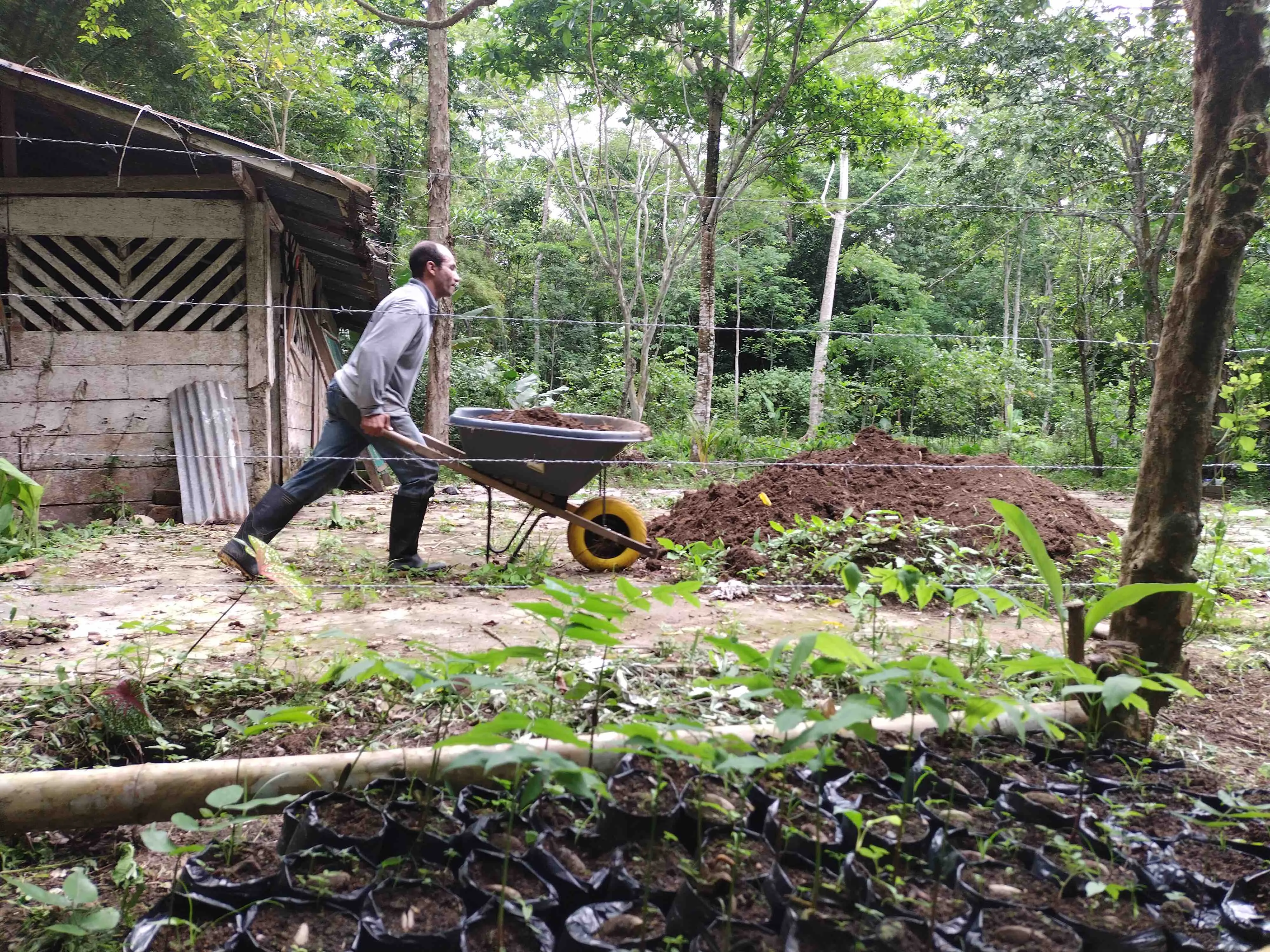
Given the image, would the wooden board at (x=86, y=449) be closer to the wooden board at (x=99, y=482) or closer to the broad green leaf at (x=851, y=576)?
the wooden board at (x=99, y=482)

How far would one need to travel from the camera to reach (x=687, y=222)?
52.7ft

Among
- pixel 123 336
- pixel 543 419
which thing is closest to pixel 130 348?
pixel 123 336

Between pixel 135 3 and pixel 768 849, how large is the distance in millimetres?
13311

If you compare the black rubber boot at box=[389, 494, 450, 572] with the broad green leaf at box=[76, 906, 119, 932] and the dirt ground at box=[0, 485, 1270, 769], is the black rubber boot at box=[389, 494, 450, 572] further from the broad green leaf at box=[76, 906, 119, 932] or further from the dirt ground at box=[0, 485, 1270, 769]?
the broad green leaf at box=[76, 906, 119, 932]

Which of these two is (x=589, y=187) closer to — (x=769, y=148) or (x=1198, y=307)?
(x=769, y=148)

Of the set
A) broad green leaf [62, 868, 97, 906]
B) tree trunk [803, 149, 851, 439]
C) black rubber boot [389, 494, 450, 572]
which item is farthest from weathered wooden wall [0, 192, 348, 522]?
tree trunk [803, 149, 851, 439]

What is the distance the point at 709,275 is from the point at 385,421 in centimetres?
709

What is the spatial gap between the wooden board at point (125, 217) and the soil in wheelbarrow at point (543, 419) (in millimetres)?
3356

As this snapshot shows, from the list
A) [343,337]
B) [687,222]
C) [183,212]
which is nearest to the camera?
[183,212]

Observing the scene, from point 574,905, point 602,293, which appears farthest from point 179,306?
point 602,293

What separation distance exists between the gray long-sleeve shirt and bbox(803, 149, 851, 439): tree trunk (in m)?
9.89

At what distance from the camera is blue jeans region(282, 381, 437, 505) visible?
3781 millimetres

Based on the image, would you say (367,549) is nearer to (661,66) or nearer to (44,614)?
(44,614)

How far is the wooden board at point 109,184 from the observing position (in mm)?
5609
